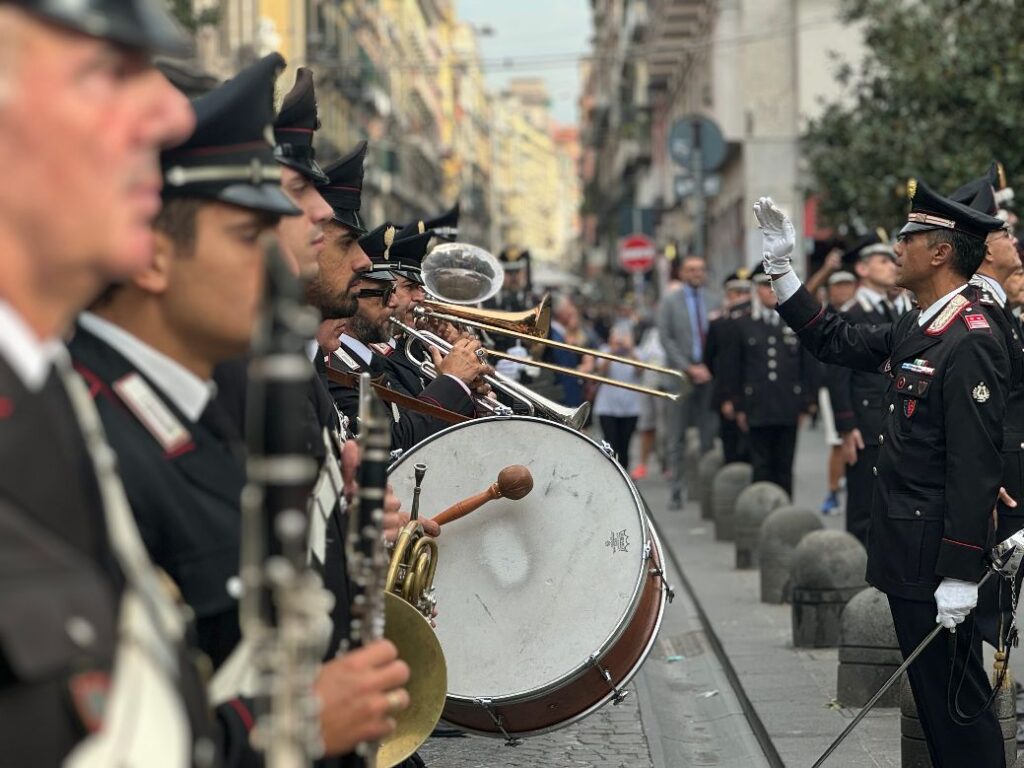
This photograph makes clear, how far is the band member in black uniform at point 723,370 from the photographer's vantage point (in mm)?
15555

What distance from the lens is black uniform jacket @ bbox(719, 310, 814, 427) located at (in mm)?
14602

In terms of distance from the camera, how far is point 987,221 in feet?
18.7

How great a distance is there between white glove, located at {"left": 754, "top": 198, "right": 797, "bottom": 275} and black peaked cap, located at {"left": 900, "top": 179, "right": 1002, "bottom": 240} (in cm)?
37

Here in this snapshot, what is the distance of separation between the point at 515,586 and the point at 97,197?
3633 mm

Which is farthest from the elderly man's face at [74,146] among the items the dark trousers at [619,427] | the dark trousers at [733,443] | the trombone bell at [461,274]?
the dark trousers at [619,427]

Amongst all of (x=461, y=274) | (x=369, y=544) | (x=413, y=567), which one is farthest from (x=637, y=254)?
(x=369, y=544)

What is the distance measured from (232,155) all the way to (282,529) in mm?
924

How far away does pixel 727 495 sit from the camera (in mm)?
14242

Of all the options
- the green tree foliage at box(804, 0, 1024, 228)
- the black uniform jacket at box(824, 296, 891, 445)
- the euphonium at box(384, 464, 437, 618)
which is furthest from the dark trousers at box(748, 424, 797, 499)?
the euphonium at box(384, 464, 437, 618)

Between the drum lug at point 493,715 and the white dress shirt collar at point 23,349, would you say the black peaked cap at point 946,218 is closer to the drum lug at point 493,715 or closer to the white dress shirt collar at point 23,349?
the drum lug at point 493,715

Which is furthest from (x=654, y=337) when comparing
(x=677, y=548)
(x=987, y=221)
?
(x=987, y=221)

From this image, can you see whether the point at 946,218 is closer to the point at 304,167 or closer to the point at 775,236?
the point at 775,236

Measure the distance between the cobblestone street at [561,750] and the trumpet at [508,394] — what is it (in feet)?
4.04

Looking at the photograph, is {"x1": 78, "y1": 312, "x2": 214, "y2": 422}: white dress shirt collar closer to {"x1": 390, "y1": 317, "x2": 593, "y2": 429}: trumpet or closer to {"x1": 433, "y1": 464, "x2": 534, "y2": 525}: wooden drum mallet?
{"x1": 433, "y1": 464, "x2": 534, "y2": 525}: wooden drum mallet
